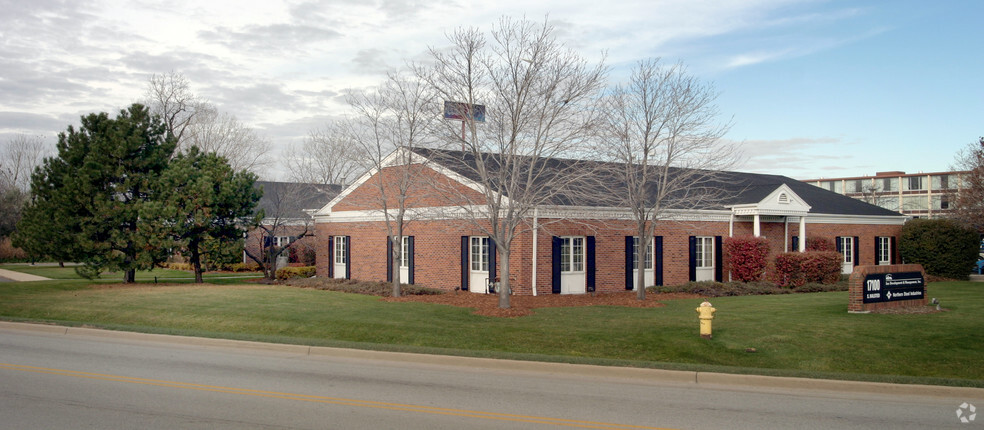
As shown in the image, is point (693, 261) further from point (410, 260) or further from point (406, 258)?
point (406, 258)

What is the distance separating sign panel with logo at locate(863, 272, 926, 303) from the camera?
17.3m

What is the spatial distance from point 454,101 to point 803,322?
1033 centimetres

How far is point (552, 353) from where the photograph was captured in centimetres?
1356

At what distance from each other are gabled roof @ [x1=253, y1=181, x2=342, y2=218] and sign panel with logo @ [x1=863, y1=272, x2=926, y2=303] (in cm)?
2944

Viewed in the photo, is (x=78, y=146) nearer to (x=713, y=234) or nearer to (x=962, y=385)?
(x=713, y=234)

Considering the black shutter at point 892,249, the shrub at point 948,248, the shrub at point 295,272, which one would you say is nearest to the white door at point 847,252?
the black shutter at point 892,249

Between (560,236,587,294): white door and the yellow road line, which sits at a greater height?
(560,236,587,294): white door

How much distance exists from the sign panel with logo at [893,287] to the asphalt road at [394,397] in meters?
7.75

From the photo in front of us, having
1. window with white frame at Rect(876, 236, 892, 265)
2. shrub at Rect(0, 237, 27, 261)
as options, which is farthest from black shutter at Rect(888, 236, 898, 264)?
shrub at Rect(0, 237, 27, 261)

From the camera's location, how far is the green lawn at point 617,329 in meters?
12.4

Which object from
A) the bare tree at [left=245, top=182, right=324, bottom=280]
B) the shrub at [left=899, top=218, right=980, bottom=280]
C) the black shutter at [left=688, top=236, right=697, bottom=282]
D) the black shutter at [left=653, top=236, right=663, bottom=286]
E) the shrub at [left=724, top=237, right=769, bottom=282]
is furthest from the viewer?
the bare tree at [left=245, top=182, right=324, bottom=280]

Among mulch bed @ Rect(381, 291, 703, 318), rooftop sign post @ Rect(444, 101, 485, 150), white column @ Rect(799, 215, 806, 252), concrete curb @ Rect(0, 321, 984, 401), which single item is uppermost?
rooftop sign post @ Rect(444, 101, 485, 150)

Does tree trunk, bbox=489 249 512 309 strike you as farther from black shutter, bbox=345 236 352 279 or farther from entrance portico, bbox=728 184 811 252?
entrance portico, bbox=728 184 811 252

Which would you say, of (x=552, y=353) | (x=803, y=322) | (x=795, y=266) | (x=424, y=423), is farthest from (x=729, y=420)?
(x=795, y=266)
